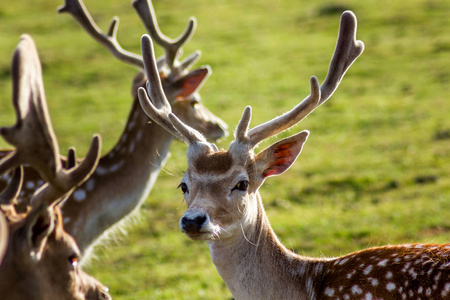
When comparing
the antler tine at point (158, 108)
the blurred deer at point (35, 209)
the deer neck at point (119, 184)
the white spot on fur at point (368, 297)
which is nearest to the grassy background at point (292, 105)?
the antler tine at point (158, 108)

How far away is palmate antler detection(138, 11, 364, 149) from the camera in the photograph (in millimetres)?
4098

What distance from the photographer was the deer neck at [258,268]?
404 centimetres

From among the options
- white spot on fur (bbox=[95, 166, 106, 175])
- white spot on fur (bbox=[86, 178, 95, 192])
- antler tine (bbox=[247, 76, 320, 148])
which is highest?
antler tine (bbox=[247, 76, 320, 148])

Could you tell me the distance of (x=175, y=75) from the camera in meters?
6.52

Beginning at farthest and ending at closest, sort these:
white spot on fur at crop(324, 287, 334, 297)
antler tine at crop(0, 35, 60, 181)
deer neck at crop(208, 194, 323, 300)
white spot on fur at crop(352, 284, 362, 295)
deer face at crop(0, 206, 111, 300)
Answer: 1. deer neck at crop(208, 194, 323, 300)
2. white spot on fur at crop(324, 287, 334, 297)
3. white spot on fur at crop(352, 284, 362, 295)
4. deer face at crop(0, 206, 111, 300)
5. antler tine at crop(0, 35, 60, 181)

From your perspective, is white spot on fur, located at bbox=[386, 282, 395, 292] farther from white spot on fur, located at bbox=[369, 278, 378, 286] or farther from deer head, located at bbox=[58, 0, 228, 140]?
deer head, located at bbox=[58, 0, 228, 140]

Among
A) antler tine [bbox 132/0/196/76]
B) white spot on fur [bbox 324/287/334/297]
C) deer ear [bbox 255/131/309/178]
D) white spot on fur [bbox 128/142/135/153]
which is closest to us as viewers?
white spot on fur [bbox 324/287/334/297]

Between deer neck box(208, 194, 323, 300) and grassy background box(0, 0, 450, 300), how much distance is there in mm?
885

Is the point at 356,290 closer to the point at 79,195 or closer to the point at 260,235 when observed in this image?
the point at 260,235

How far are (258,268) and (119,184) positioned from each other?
7.21 ft

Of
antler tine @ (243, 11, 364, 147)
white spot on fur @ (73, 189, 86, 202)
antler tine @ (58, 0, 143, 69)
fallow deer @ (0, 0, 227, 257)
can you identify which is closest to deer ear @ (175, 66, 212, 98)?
fallow deer @ (0, 0, 227, 257)

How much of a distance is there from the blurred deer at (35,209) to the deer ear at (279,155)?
0.91 metres

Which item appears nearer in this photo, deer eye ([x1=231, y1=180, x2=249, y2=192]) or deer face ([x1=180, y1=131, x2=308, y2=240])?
deer face ([x1=180, y1=131, x2=308, y2=240])

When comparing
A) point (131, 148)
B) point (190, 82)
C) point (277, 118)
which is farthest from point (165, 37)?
point (277, 118)
